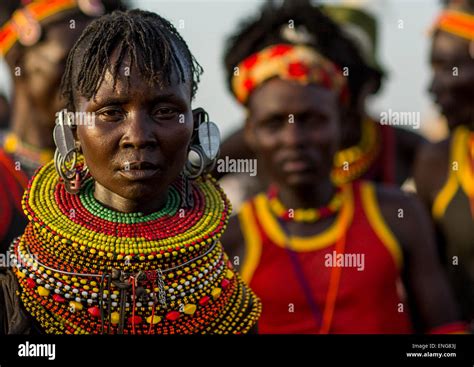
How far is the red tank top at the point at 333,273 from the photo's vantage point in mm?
4285

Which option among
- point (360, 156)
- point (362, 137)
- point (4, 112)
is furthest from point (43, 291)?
point (4, 112)

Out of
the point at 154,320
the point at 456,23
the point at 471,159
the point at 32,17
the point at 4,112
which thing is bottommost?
the point at 154,320

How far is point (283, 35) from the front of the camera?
4777mm

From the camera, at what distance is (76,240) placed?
2.83 meters

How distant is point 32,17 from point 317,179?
1.61 m

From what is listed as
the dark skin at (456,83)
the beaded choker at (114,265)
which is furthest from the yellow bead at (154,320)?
the dark skin at (456,83)

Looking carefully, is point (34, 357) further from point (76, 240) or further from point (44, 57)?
point (44, 57)

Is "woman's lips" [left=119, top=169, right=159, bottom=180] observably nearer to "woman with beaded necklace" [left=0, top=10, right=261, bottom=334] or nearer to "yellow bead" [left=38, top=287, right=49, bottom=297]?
"woman with beaded necklace" [left=0, top=10, right=261, bottom=334]

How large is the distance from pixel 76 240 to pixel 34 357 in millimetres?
598

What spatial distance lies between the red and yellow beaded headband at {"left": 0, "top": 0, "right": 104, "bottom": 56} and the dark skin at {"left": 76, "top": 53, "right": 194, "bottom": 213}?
2.11 meters

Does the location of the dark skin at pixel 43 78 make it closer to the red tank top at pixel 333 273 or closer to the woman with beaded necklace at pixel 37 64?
the woman with beaded necklace at pixel 37 64

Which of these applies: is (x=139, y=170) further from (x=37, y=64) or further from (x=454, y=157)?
(x=454, y=157)

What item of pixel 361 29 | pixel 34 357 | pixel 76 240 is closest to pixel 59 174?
pixel 76 240

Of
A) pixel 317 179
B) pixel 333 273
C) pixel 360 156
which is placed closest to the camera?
pixel 333 273
